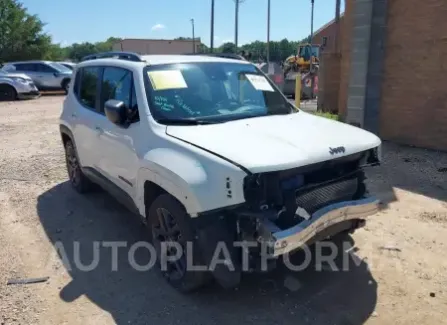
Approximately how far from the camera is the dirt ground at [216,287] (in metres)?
3.22

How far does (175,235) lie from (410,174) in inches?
180

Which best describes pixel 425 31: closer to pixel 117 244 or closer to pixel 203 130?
pixel 203 130

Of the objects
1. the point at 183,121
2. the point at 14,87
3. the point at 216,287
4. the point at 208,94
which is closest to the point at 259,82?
the point at 208,94

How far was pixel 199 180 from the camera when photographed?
2965 millimetres

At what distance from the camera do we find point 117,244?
14.3ft

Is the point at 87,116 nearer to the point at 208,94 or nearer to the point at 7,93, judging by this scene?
the point at 208,94

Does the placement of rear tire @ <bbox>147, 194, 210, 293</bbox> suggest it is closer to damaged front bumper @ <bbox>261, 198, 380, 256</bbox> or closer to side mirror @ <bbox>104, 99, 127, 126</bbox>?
damaged front bumper @ <bbox>261, 198, 380, 256</bbox>

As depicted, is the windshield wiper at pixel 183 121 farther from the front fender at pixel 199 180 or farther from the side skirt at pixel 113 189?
the side skirt at pixel 113 189

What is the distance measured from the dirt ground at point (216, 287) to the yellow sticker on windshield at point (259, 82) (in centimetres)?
179

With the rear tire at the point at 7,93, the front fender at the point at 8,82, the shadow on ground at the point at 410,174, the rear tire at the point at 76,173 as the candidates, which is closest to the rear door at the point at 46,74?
the rear tire at the point at 7,93

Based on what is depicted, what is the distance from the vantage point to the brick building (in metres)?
7.92

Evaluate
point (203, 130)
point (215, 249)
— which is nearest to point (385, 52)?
point (203, 130)

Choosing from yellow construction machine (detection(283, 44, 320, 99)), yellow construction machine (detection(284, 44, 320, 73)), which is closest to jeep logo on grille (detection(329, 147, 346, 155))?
yellow construction machine (detection(283, 44, 320, 99))

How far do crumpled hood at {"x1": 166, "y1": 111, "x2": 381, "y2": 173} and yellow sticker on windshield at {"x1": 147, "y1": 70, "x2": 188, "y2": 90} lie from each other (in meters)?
0.56
